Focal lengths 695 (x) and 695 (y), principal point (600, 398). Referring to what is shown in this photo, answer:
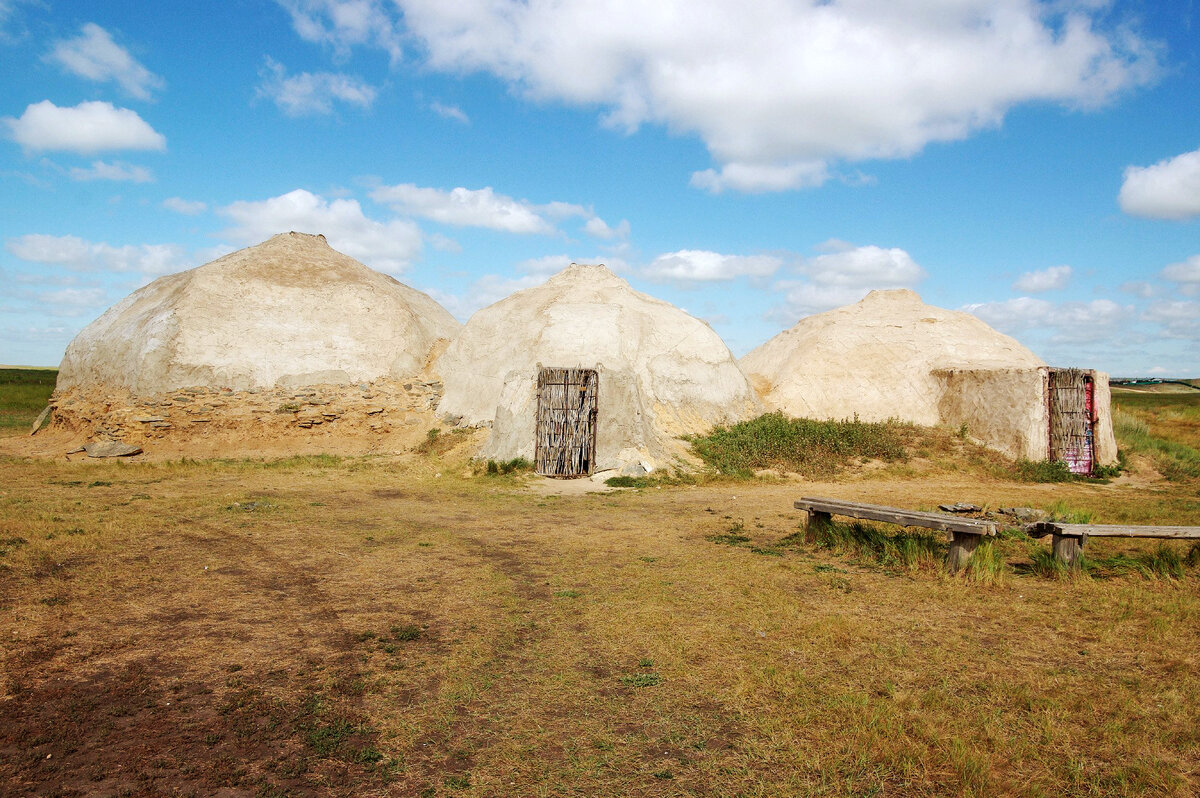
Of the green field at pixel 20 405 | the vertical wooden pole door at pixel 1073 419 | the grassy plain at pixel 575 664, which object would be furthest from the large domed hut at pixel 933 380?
the green field at pixel 20 405

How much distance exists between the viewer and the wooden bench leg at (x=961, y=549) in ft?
23.2

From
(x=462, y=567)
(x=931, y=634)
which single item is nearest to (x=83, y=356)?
(x=462, y=567)

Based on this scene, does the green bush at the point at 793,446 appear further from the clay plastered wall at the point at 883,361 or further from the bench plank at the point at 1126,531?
the bench plank at the point at 1126,531

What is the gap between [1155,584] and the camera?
21.8 ft

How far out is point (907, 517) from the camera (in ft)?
25.0

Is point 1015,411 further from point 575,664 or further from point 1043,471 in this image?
point 575,664

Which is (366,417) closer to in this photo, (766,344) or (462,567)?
(462,567)

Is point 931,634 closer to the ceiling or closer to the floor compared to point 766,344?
closer to the floor

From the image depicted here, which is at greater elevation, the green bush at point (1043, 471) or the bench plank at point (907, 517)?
the green bush at point (1043, 471)

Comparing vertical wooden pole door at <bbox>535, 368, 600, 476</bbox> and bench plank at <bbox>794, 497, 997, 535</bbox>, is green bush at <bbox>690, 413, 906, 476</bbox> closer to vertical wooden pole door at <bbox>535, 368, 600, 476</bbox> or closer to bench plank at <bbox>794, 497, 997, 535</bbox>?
vertical wooden pole door at <bbox>535, 368, 600, 476</bbox>

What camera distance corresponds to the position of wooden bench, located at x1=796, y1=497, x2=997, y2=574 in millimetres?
7023

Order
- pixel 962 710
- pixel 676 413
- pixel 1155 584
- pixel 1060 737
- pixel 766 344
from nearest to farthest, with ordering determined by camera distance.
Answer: pixel 1060 737 → pixel 962 710 → pixel 1155 584 → pixel 676 413 → pixel 766 344

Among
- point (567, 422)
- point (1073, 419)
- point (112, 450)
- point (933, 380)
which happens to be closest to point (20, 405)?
point (112, 450)

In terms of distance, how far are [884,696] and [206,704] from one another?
417cm
